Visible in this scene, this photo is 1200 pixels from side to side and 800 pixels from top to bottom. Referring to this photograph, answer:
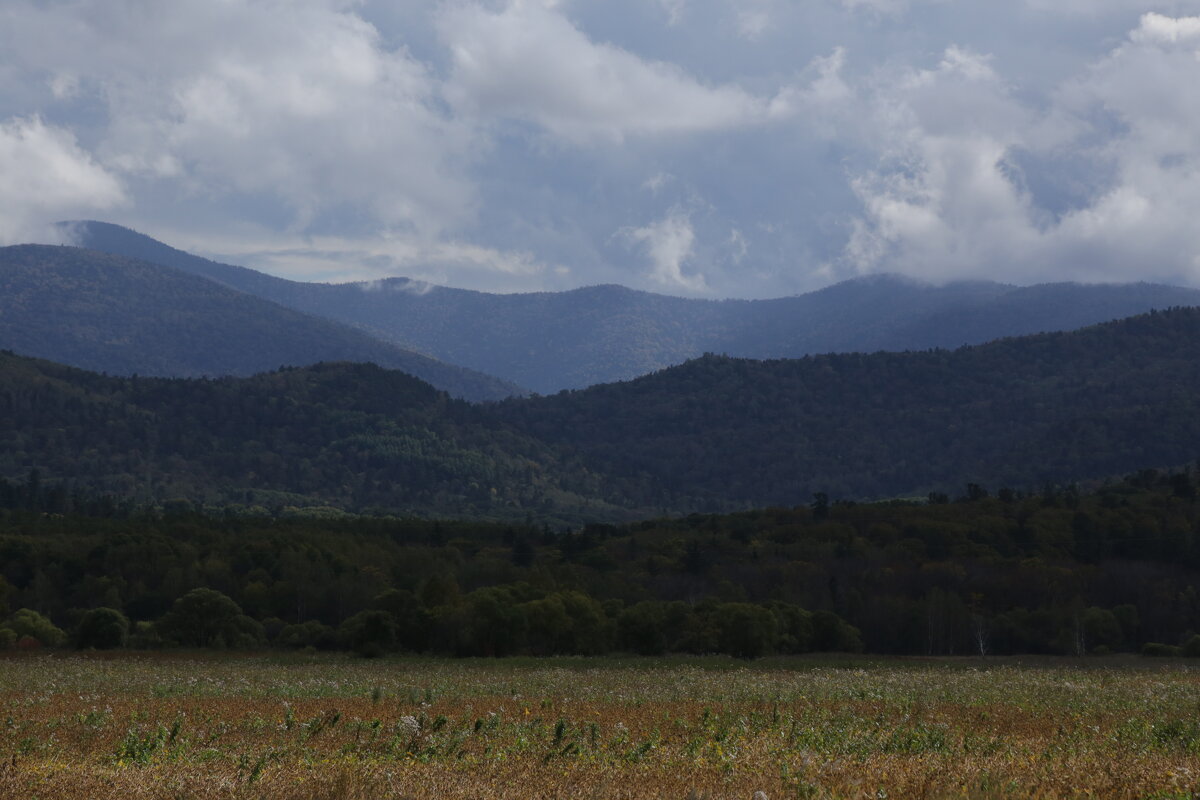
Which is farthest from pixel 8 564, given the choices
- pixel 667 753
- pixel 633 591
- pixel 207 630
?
pixel 667 753

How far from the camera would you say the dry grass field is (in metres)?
16.4

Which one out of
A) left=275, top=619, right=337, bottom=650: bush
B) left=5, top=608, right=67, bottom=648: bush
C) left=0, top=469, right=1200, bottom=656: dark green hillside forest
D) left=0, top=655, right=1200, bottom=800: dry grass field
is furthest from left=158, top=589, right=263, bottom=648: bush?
left=0, top=655, right=1200, bottom=800: dry grass field

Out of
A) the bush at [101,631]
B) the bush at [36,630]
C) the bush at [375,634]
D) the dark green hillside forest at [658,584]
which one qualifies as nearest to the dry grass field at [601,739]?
the bush at [375,634]

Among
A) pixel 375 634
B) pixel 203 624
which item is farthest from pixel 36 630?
pixel 375 634

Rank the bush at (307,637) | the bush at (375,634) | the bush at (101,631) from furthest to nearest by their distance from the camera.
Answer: the bush at (307,637) → the bush at (101,631) → the bush at (375,634)

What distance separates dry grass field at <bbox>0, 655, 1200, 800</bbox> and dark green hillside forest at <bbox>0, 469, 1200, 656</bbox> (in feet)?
141

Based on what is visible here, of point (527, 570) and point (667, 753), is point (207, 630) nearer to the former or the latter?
point (527, 570)

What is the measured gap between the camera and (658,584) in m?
141

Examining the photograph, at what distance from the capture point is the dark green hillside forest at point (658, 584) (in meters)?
85.1

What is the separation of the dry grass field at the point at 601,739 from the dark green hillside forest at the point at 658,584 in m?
43.0

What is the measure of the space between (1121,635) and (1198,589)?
75.7 feet

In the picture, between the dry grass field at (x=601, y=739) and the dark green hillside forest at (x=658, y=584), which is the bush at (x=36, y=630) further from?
the dry grass field at (x=601, y=739)

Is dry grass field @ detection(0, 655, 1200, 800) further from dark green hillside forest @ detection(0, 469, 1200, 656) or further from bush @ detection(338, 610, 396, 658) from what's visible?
dark green hillside forest @ detection(0, 469, 1200, 656)

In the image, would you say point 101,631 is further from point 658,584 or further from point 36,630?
point 658,584
